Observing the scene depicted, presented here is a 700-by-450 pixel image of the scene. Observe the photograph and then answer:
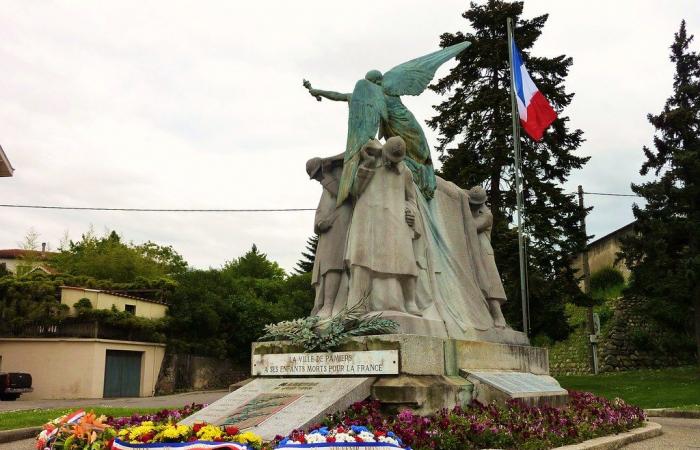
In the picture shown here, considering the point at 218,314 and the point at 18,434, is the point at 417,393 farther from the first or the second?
the point at 218,314

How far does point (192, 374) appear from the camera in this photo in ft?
97.6

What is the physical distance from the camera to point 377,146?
27.4 ft

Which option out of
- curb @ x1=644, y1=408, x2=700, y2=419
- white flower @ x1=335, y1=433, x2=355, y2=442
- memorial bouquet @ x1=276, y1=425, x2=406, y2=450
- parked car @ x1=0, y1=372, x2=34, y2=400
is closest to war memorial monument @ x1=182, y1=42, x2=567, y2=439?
memorial bouquet @ x1=276, y1=425, x2=406, y2=450

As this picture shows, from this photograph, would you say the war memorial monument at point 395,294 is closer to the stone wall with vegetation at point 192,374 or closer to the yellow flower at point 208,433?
the yellow flower at point 208,433

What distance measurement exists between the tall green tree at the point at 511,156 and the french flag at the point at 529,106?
552 cm

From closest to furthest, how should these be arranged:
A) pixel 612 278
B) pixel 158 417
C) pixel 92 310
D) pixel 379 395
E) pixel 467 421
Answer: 1. pixel 467 421
2. pixel 379 395
3. pixel 158 417
4. pixel 92 310
5. pixel 612 278

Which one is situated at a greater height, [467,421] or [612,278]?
[612,278]

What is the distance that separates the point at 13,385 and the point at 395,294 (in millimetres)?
19500

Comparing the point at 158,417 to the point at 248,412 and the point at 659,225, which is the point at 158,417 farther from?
the point at 659,225

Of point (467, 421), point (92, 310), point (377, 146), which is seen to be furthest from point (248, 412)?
point (92, 310)

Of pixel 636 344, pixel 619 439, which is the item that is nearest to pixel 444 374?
pixel 619 439

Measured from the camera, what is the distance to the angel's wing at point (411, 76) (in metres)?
9.62

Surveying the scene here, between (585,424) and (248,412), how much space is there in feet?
12.2

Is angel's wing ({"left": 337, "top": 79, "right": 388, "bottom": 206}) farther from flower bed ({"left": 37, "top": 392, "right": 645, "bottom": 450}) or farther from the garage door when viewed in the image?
the garage door
